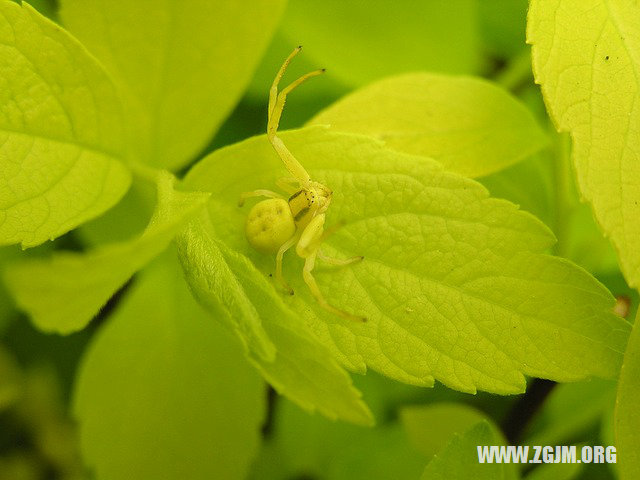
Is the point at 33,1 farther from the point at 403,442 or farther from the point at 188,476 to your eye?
the point at 403,442

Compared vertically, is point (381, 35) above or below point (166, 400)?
above

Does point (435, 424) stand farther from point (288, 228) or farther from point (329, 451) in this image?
point (288, 228)

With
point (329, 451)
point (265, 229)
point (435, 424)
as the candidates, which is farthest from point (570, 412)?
point (265, 229)

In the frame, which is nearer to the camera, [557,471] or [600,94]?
[600,94]

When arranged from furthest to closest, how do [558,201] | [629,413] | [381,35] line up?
1. [381,35]
2. [558,201]
3. [629,413]

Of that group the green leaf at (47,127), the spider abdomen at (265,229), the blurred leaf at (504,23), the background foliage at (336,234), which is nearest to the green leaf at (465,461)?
the background foliage at (336,234)

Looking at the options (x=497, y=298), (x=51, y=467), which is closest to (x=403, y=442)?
(x=497, y=298)

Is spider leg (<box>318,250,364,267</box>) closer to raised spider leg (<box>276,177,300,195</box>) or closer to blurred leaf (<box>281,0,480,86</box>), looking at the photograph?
raised spider leg (<box>276,177,300,195</box>)
